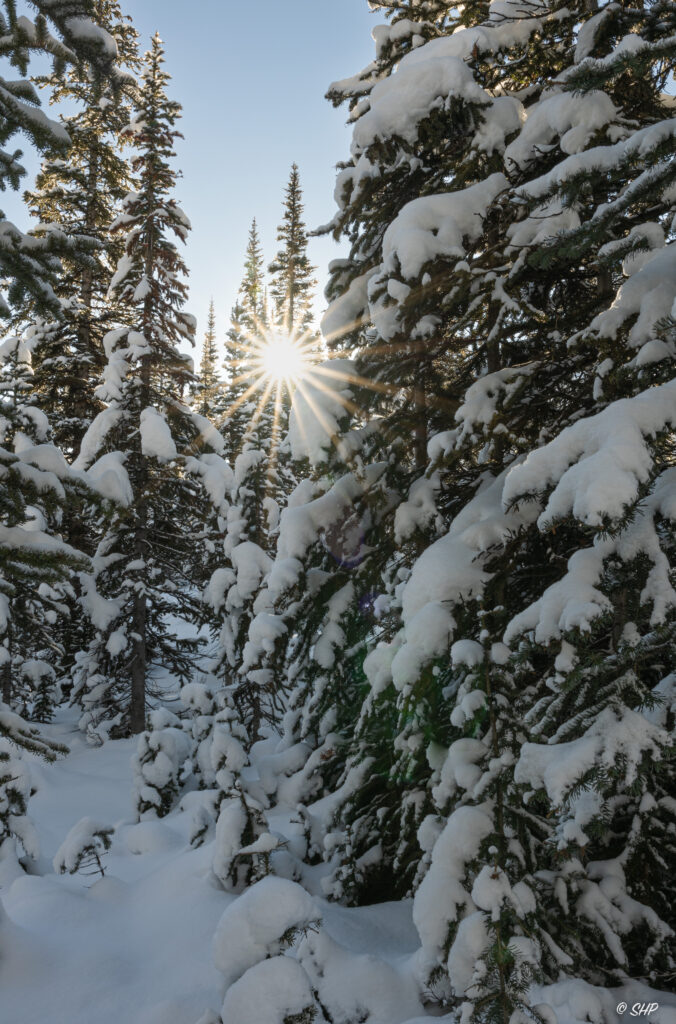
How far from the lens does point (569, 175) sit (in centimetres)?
360

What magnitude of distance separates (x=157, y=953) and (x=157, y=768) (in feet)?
18.6

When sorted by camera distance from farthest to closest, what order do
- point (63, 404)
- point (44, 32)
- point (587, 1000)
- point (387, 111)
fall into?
point (63, 404) < point (387, 111) < point (44, 32) < point (587, 1000)

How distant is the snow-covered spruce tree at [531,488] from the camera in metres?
2.88

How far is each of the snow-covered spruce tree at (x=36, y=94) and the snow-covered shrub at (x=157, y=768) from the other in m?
8.96

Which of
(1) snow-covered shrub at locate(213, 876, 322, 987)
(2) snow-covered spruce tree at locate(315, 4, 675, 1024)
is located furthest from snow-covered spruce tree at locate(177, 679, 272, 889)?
(2) snow-covered spruce tree at locate(315, 4, 675, 1024)

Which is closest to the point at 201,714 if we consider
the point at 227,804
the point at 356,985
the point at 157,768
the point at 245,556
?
the point at 157,768

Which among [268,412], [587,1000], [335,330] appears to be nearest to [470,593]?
[587,1000]

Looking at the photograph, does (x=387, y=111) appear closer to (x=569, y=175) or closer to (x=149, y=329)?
(x=569, y=175)

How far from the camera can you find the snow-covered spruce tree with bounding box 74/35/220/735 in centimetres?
1532

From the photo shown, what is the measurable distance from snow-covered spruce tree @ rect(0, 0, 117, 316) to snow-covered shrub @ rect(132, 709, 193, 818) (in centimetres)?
896

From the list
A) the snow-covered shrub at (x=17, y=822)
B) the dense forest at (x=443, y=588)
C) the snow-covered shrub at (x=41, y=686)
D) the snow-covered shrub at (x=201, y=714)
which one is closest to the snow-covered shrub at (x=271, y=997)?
the dense forest at (x=443, y=588)

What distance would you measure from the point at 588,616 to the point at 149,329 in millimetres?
15602

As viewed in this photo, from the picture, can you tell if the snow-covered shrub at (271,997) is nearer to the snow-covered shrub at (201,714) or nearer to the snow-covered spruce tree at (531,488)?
the snow-covered spruce tree at (531,488)

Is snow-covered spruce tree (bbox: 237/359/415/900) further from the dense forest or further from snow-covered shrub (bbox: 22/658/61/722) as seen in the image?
snow-covered shrub (bbox: 22/658/61/722)
